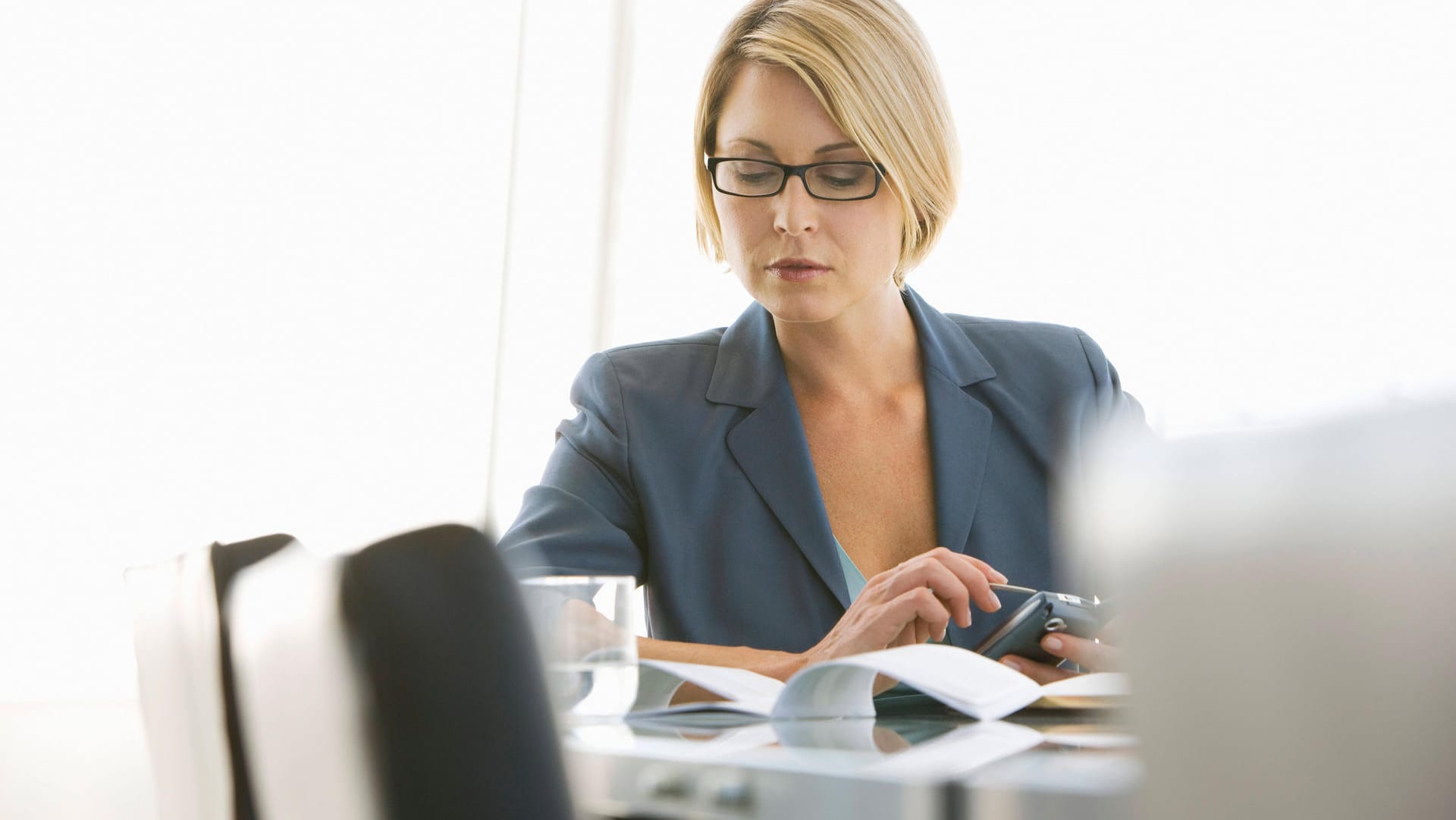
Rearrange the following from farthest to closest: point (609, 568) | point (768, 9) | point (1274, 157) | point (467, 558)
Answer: point (1274, 157) < point (768, 9) < point (609, 568) < point (467, 558)

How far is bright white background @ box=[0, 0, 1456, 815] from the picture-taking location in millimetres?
2633

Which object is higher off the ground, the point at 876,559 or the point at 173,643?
the point at 173,643

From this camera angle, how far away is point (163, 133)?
2.93 metres

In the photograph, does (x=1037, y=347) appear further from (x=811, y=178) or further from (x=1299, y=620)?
(x=1299, y=620)

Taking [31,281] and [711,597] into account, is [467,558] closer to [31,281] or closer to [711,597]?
[711,597]

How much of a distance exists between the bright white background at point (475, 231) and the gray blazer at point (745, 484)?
791 mm

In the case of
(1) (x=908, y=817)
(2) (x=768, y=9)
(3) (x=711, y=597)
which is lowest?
(3) (x=711, y=597)

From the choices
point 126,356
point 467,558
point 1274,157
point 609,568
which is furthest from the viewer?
point 1274,157

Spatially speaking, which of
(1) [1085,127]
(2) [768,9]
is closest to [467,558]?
(2) [768,9]

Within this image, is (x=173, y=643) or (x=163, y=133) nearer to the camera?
(x=173, y=643)

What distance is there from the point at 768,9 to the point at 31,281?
5.55ft

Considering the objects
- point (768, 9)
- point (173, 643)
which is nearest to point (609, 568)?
point (768, 9)

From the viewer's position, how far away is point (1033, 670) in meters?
1.15

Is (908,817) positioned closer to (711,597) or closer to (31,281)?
(711,597)
